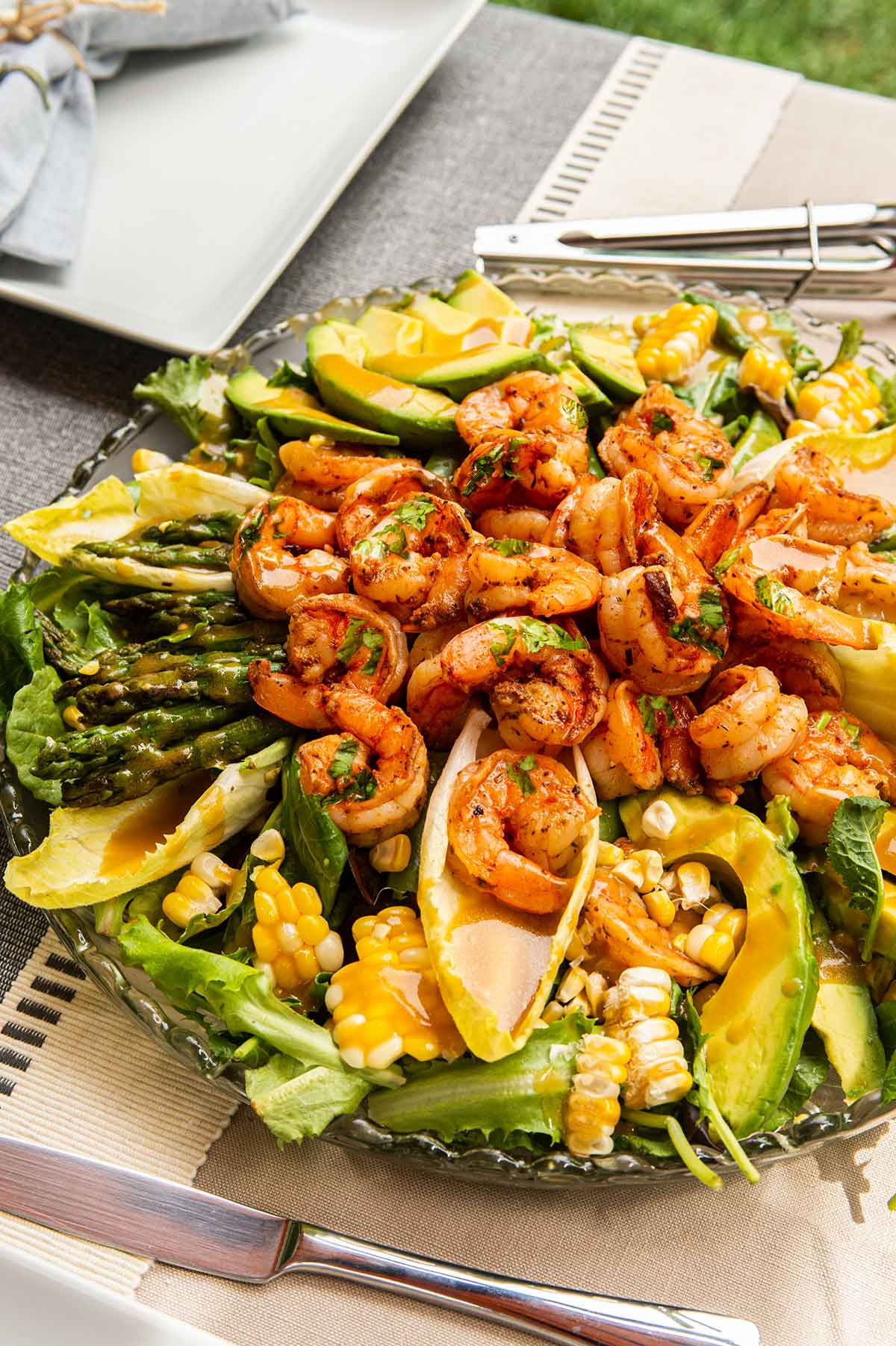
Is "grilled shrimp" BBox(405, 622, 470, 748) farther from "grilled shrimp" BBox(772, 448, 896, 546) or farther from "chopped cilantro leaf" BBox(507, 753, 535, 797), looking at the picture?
"grilled shrimp" BBox(772, 448, 896, 546)

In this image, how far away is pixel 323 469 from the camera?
318 cm

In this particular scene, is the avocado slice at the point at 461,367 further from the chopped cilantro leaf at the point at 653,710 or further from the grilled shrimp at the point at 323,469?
the chopped cilantro leaf at the point at 653,710

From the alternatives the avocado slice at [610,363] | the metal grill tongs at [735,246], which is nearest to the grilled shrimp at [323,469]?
the avocado slice at [610,363]

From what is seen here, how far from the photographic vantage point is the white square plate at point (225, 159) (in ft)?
13.5

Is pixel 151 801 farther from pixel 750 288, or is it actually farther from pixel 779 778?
pixel 750 288

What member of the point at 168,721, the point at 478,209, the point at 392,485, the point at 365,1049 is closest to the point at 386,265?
the point at 478,209

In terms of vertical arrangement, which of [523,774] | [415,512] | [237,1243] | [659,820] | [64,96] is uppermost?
[64,96]

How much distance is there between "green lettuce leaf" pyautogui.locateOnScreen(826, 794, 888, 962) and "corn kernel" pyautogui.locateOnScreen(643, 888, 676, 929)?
0.38 metres

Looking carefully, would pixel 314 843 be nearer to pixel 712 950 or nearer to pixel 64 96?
pixel 712 950

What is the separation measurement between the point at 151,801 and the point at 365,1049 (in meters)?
0.88

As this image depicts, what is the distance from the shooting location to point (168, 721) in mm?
2805

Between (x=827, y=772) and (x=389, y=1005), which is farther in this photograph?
(x=827, y=772)

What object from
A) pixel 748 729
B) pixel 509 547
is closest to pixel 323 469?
pixel 509 547

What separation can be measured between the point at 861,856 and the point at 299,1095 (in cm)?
134
